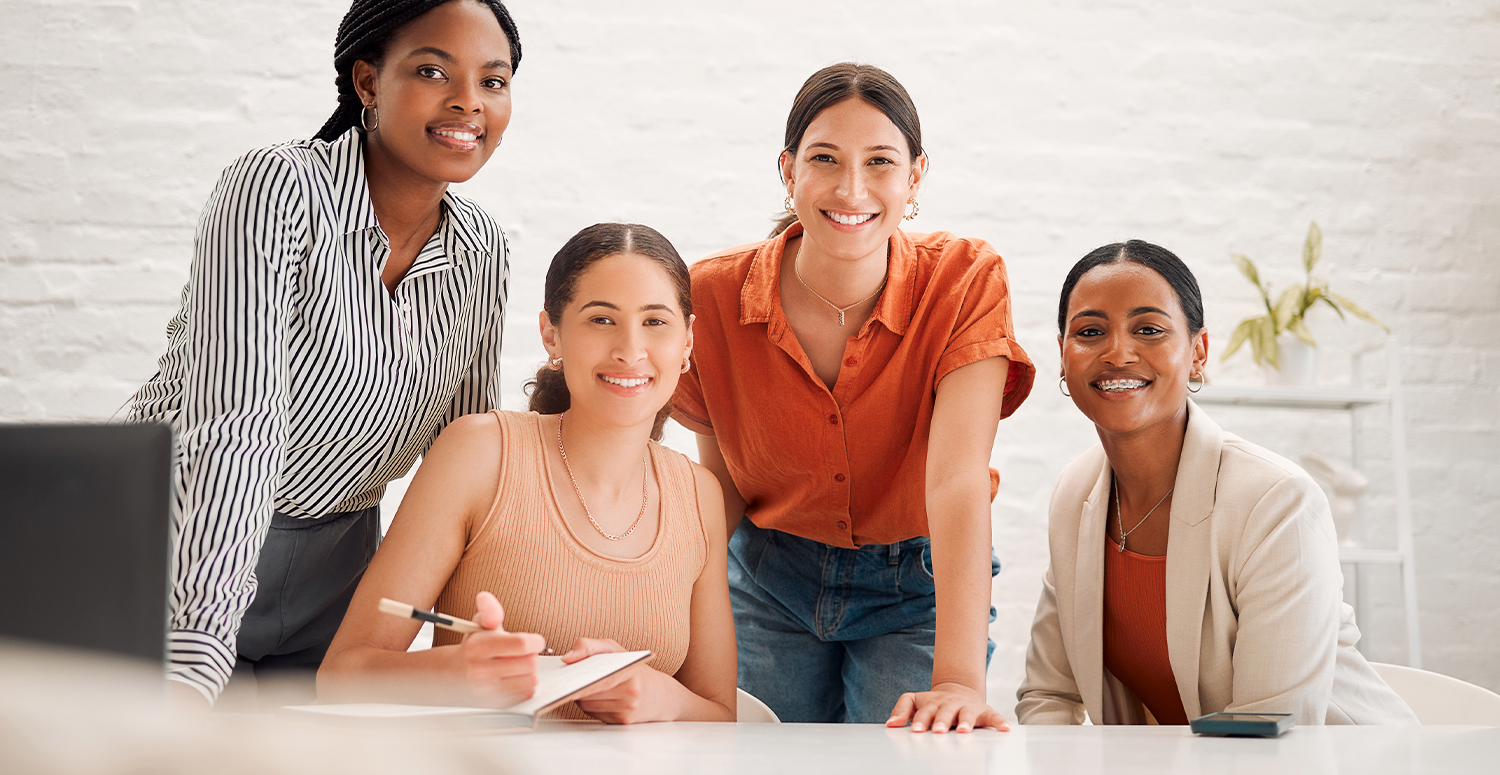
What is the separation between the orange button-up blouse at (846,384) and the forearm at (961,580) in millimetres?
181

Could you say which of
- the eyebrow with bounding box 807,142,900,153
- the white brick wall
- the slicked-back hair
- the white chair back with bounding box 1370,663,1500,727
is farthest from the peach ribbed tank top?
the white brick wall

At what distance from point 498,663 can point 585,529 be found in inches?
14.2

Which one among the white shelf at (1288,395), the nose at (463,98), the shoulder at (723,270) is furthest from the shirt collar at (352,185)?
the white shelf at (1288,395)

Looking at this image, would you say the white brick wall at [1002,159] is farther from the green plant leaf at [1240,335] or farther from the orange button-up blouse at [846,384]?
the orange button-up blouse at [846,384]

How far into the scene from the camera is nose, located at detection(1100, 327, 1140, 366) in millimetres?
1688

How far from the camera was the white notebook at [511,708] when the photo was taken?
2.84ft

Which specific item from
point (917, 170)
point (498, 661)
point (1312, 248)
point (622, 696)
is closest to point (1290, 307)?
point (1312, 248)

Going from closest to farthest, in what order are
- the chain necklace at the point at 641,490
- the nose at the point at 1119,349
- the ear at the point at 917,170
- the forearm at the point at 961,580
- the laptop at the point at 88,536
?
the laptop at the point at 88,536 < the forearm at the point at 961,580 < the chain necklace at the point at 641,490 < the ear at the point at 917,170 < the nose at the point at 1119,349

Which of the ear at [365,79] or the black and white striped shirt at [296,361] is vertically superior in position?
the ear at [365,79]

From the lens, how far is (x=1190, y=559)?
62.0 inches

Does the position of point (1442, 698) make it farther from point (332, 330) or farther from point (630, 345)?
point (332, 330)

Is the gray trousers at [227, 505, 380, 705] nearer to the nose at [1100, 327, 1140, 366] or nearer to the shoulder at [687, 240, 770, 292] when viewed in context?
the shoulder at [687, 240, 770, 292]

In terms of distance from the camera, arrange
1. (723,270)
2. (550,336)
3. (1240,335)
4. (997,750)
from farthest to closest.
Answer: (1240,335)
(723,270)
(550,336)
(997,750)

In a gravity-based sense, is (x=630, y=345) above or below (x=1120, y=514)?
above
